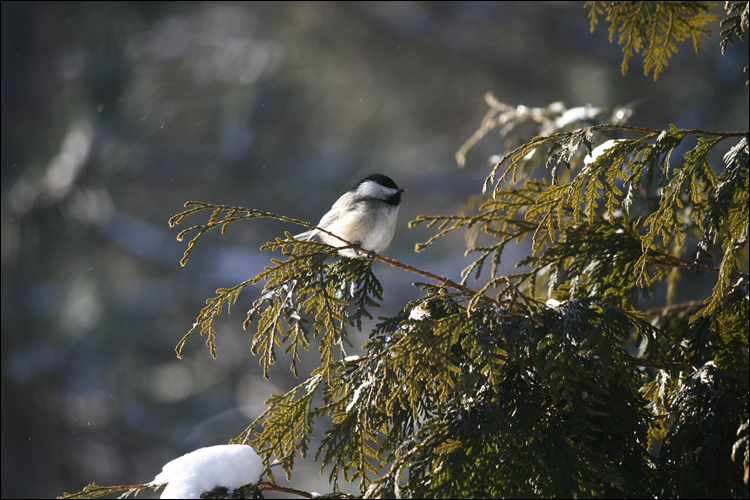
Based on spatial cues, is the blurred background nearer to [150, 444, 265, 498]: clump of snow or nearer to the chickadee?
the chickadee

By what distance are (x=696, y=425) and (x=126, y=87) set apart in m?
6.80

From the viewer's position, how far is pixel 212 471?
1.20 meters

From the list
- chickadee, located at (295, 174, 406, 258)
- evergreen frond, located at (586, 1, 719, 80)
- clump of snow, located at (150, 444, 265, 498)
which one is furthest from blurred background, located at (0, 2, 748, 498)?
clump of snow, located at (150, 444, 265, 498)

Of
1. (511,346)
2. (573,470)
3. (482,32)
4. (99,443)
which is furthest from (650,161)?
(99,443)

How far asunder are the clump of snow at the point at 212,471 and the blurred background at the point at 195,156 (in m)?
4.86

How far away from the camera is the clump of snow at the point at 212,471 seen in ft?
3.83

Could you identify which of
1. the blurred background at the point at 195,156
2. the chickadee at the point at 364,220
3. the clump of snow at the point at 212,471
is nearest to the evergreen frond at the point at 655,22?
the clump of snow at the point at 212,471

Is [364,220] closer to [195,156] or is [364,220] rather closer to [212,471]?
[212,471]

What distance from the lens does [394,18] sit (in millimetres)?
6965

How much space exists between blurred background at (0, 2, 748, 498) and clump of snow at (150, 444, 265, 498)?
4.86m

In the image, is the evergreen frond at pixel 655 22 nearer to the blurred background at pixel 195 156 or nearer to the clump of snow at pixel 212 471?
the clump of snow at pixel 212 471

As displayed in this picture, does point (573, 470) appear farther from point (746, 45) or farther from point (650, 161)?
point (746, 45)

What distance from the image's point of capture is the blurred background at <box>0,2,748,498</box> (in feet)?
19.4

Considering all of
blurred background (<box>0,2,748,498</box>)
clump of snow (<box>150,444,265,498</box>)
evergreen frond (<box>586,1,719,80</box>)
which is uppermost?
blurred background (<box>0,2,748,498</box>)
